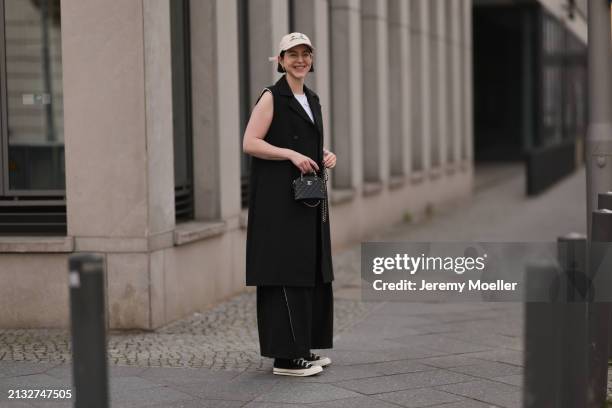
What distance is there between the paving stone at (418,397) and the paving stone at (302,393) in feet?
0.65

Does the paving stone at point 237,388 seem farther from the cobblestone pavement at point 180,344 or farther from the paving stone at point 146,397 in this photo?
the cobblestone pavement at point 180,344

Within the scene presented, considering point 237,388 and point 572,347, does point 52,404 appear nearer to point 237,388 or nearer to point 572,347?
point 237,388

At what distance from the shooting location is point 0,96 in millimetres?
8891

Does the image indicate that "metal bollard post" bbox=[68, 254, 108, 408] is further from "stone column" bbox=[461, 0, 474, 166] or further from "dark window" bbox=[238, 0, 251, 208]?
"stone column" bbox=[461, 0, 474, 166]

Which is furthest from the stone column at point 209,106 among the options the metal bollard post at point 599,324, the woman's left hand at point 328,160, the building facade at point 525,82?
the building facade at point 525,82

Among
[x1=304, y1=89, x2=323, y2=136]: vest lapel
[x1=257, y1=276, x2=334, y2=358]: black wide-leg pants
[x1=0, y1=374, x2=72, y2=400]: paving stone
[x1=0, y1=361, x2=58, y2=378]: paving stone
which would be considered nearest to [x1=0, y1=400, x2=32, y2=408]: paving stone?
[x1=0, y1=374, x2=72, y2=400]: paving stone

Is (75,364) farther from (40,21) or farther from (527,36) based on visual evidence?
(527,36)

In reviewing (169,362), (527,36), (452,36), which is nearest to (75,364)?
(169,362)

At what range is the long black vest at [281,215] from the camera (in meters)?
6.64

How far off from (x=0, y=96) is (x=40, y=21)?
0.66m

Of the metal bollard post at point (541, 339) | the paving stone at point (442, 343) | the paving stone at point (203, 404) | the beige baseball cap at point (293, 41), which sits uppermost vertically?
the beige baseball cap at point (293, 41)

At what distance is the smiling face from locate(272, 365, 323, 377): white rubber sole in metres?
1.63

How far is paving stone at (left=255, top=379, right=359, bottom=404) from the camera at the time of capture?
621 centimetres

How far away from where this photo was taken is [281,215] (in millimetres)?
6668
